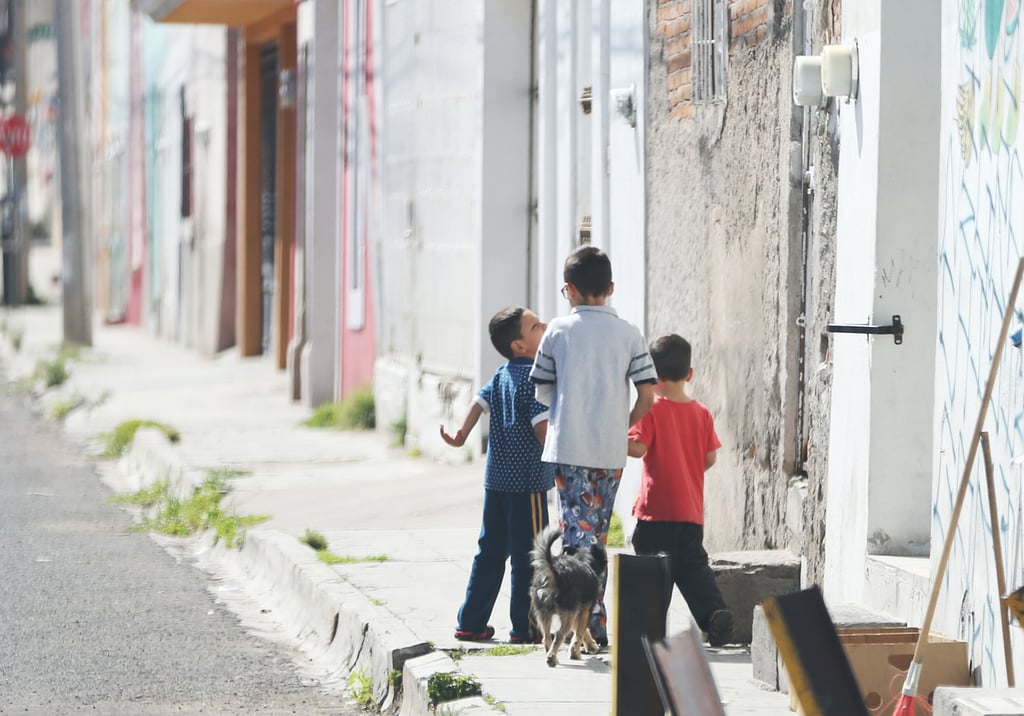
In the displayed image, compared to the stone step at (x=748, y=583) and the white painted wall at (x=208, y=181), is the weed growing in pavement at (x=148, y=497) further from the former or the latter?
the white painted wall at (x=208, y=181)

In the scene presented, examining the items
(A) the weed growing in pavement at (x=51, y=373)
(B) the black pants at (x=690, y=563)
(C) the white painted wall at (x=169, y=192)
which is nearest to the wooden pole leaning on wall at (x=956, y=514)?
(B) the black pants at (x=690, y=563)

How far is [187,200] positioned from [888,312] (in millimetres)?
20739

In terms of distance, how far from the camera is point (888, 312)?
21.2 ft

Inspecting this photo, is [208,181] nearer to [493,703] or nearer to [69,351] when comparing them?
[69,351]

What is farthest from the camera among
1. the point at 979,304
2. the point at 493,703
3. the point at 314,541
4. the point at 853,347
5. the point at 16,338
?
the point at 16,338

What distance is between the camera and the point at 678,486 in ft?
22.4

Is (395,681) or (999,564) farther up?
(999,564)

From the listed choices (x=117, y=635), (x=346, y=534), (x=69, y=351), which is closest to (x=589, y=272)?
(x=117, y=635)

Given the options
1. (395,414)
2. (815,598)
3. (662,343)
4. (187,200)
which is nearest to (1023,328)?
(815,598)

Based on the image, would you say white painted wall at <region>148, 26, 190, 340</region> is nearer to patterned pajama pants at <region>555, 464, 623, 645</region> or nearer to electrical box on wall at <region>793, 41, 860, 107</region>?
electrical box on wall at <region>793, 41, 860, 107</region>

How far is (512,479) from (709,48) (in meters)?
2.80

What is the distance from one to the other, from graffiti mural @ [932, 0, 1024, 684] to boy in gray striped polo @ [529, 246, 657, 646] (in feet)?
3.89

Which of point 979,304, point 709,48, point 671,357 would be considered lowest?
point 671,357

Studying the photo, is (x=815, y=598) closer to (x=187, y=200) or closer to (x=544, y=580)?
(x=544, y=580)
